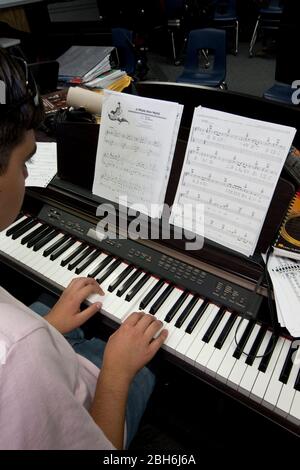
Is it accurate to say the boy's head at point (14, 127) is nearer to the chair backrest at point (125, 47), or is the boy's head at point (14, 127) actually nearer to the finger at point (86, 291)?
the finger at point (86, 291)

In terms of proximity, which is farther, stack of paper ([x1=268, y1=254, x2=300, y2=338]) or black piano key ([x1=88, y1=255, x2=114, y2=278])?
black piano key ([x1=88, y1=255, x2=114, y2=278])

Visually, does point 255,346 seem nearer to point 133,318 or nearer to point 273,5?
point 133,318

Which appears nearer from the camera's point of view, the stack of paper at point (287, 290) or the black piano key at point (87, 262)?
the stack of paper at point (287, 290)

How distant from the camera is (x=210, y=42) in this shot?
3.58 m

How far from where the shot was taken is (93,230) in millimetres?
1348

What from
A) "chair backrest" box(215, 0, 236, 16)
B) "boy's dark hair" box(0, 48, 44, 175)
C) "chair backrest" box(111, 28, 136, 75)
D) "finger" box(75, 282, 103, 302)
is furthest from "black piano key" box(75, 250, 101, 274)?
"chair backrest" box(215, 0, 236, 16)

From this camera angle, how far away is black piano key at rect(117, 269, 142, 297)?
3.81 feet

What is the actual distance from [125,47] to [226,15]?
305 centimetres

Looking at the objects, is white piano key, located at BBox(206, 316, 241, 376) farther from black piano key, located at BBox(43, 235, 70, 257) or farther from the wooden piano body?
black piano key, located at BBox(43, 235, 70, 257)

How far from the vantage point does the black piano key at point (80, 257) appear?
4.21 ft

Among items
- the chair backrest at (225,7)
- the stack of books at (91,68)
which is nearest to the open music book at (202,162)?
the stack of books at (91,68)

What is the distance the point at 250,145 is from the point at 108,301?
704mm

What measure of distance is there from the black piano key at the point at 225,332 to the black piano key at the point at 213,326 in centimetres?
3

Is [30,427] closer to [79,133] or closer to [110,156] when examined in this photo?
[110,156]
